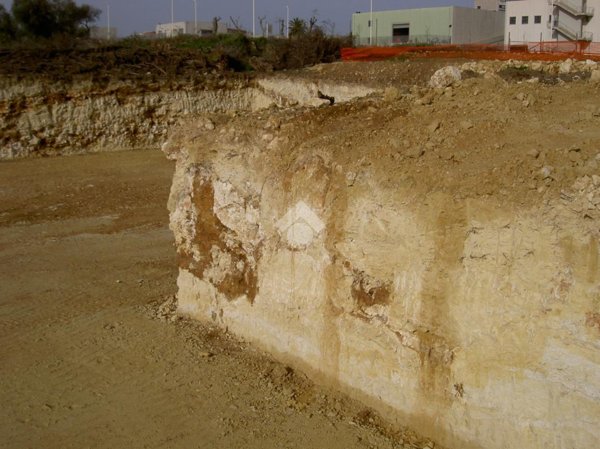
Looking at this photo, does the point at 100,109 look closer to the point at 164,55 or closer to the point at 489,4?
the point at 164,55

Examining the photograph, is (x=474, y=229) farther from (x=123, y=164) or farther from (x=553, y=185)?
(x=123, y=164)

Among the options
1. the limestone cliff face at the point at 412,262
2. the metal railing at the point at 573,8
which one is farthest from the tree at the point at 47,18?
the limestone cliff face at the point at 412,262

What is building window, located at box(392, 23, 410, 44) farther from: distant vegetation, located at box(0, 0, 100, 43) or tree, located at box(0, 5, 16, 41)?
tree, located at box(0, 5, 16, 41)

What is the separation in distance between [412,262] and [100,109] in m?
14.2

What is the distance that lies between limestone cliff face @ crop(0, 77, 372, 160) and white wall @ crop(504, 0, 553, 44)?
70.0 ft

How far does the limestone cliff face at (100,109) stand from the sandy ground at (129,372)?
6.91 m

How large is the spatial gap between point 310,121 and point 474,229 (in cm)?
234

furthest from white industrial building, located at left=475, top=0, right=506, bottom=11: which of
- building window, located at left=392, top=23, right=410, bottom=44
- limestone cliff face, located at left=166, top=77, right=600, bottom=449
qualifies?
limestone cliff face, located at left=166, top=77, right=600, bottom=449

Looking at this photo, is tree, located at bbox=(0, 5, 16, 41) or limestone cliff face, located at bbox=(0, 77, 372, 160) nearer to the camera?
limestone cliff face, located at bbox=(0, 77, 372, 160)

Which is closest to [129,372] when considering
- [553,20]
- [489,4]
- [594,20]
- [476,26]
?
[553,20]

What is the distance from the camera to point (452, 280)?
14.8 feet

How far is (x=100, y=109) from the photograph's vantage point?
17312mm

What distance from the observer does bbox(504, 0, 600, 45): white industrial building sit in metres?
34.3

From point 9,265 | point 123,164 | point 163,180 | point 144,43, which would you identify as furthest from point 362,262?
point 144,43
